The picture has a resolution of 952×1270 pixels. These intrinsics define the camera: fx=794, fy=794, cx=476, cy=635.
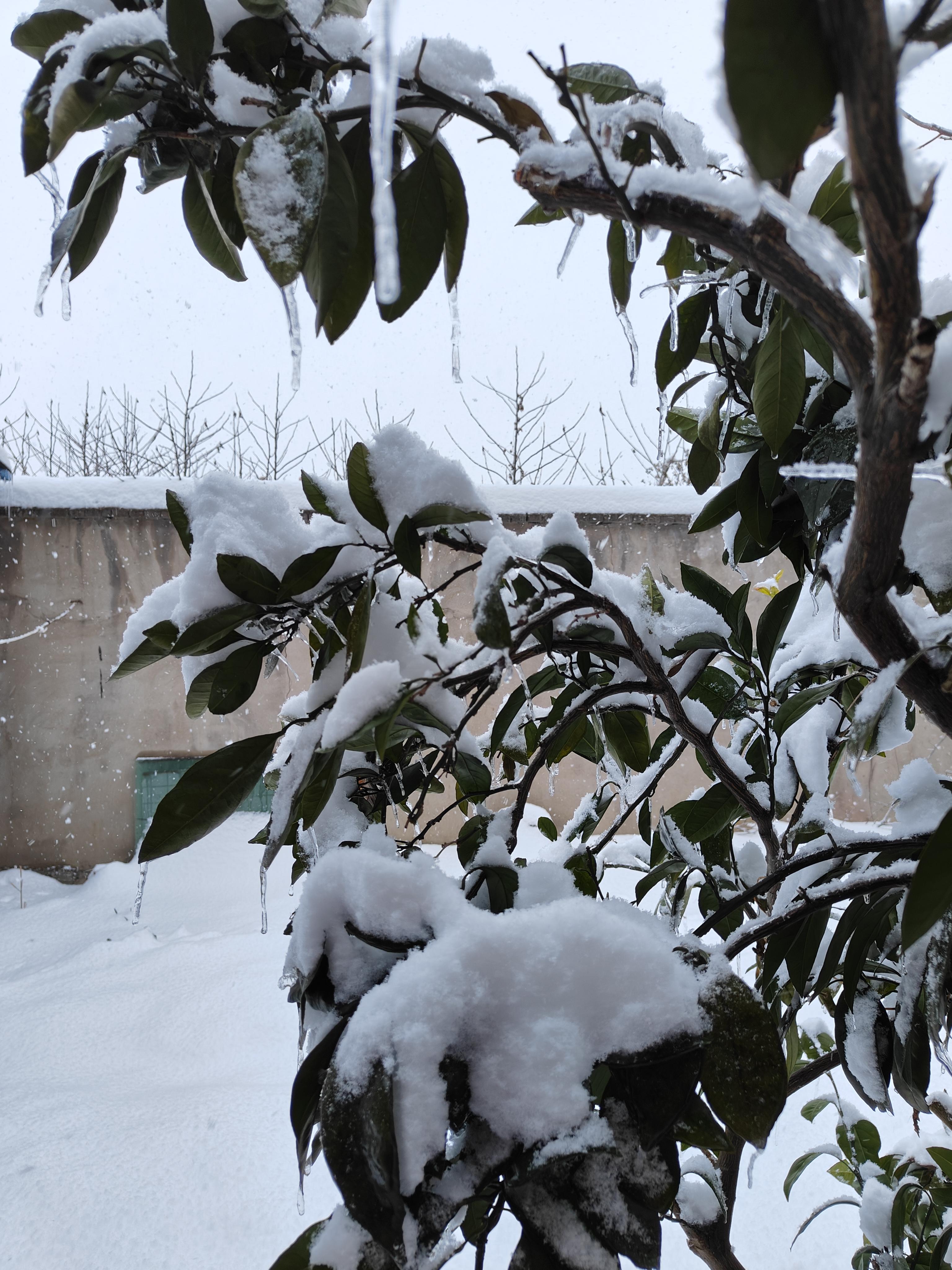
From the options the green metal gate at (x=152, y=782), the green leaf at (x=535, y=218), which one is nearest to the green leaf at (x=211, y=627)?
the green leaf at (x=535, y=218)

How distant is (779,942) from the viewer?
485 millimetres

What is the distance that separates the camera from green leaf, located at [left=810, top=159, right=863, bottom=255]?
0.54 m

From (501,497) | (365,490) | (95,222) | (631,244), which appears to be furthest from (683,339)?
(501,497)

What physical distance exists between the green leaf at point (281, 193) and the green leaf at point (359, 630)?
15 cm

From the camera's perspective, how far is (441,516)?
0.42 metres

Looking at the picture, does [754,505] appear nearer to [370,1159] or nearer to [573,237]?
[573,237]

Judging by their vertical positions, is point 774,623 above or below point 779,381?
below

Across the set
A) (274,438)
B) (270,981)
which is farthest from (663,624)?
(274,438)

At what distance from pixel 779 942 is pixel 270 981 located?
229 cm

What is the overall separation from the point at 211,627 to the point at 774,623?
394mm

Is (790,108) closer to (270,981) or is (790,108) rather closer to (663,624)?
(663,624)

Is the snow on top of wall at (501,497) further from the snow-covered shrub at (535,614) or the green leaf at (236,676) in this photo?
the green leaf at (236,676)

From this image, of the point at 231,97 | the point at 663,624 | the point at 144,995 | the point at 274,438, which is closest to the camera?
the point at 231,97

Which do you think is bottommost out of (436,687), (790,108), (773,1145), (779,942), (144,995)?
(144,995)
